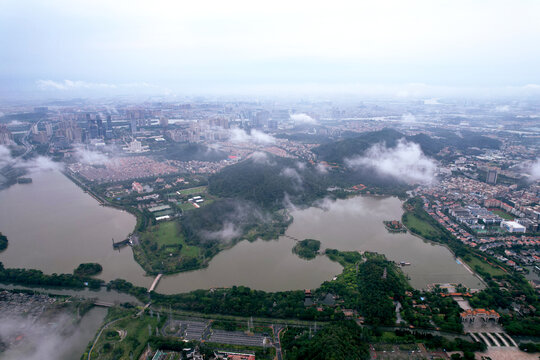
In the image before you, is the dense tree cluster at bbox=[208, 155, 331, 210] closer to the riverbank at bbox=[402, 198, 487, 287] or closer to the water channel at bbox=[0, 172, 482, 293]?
the water channel at bbox=[0, 172, 482, 293]

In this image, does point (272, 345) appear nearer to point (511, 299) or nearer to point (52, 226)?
point (511, 299)

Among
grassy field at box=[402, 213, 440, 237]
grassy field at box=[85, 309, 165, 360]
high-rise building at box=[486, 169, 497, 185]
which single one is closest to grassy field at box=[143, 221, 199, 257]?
grassy field at box=[85, 309, 165, 360]

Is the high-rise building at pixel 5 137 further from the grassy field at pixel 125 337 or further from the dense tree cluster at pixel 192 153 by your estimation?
the grassy field at pixel 125 337

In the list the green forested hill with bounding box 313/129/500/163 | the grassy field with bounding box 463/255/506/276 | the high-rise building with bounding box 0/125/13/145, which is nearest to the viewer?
the grassy field with bounding box 463/255/506/276

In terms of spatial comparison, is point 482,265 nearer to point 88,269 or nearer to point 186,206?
point 186,206

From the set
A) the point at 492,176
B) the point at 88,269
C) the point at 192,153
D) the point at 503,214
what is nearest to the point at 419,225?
the point at 503,214

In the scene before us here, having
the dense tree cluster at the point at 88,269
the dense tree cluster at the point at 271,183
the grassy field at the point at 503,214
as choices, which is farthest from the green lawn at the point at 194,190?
the grassy field at the point at 503,214
